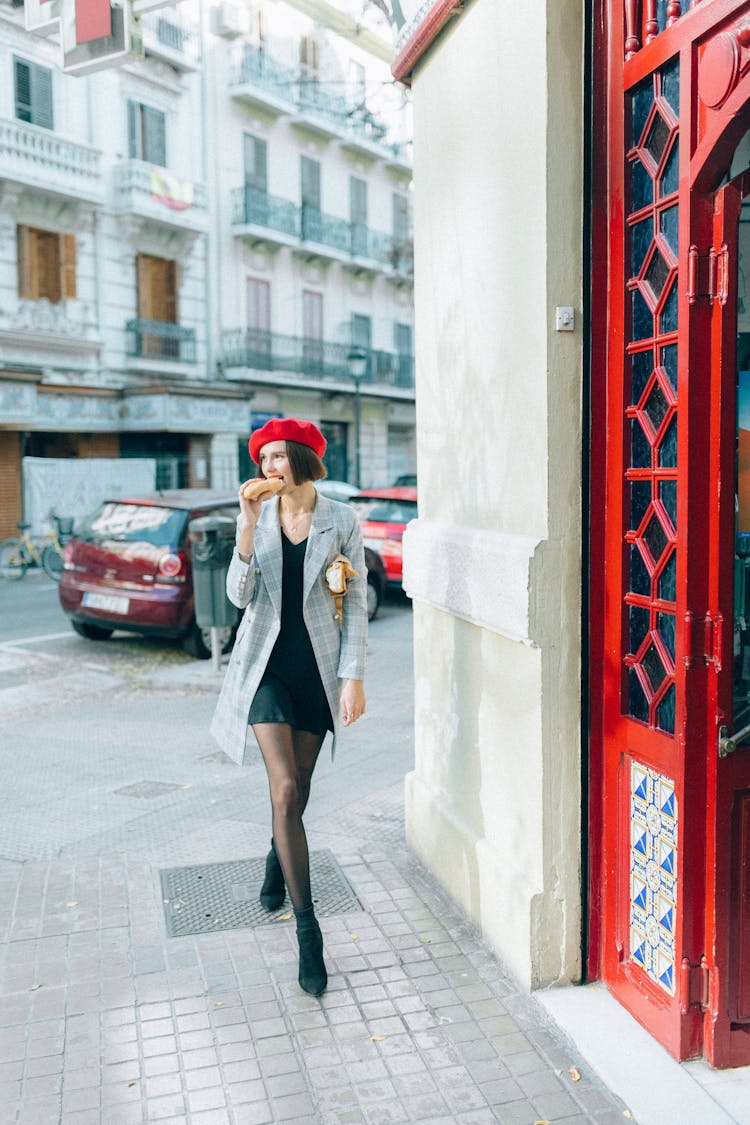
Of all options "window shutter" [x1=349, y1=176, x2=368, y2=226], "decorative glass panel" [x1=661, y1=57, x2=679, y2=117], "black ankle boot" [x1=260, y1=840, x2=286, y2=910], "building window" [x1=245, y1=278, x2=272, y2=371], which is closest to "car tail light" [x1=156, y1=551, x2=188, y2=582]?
"black ankle boot" [x1=260, y1=840, x2=286, y2=910]

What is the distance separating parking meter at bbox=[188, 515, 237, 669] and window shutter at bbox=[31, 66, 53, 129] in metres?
17.4

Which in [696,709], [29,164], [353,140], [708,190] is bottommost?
[696,709]

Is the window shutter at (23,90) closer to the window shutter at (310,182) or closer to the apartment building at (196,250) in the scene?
the apartment building at (196,250)

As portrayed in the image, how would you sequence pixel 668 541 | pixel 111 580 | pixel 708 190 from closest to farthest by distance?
pixel 708 190 → pixel 668 541 → pixel 111 580

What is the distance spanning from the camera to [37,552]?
18781mm

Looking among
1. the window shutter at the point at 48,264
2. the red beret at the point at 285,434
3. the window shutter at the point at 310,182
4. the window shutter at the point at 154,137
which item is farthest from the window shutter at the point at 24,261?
the red beret at the point at 285,434

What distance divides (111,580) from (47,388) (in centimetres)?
1419

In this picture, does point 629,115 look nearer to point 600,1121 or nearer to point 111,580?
point 600,1121

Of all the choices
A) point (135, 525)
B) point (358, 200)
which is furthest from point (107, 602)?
point (358, 200)

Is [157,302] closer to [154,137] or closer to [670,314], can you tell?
[154,137]

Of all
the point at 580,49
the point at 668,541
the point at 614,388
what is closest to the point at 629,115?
the point at 580,49

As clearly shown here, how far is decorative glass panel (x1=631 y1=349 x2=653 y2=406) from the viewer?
3.20 metres

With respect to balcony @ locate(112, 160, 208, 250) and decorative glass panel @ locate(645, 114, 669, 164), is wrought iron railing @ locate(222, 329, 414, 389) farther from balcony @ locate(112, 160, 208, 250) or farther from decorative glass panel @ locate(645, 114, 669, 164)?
decorative glass panel @ locate(645, 114, 669, 164)

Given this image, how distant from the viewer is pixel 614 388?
3.34 metres
